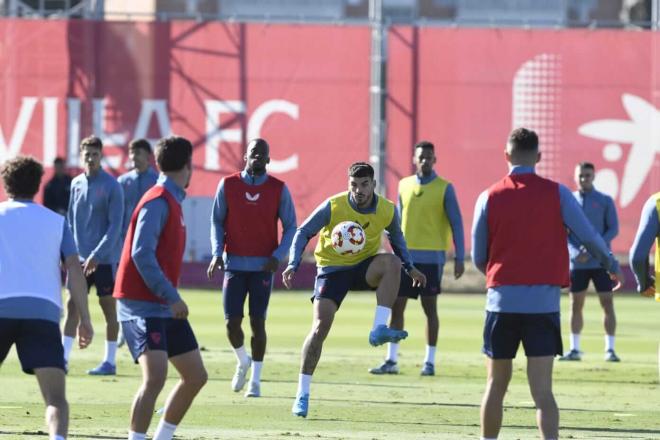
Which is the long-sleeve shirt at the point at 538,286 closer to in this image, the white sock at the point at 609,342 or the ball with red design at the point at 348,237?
the ball with red design at the point at 348,237

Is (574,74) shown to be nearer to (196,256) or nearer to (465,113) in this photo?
(465,113)

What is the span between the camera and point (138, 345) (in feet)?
32.4

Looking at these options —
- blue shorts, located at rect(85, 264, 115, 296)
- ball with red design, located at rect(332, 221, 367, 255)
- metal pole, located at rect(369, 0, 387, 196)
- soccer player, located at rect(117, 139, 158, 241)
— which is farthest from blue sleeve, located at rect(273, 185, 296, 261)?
metal pole, located at rect(369, 0, 387, 196)

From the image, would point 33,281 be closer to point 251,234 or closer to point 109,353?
point 251,234

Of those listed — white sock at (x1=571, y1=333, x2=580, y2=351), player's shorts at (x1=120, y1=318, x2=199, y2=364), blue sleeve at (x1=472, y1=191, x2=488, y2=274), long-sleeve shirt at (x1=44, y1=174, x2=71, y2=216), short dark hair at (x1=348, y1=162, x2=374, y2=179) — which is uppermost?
short dark hair at (x1=348, y1=162, x2=374, y2=179)

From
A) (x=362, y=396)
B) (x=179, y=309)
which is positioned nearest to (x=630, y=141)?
(x=362, y=396)

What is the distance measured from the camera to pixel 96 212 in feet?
53.4

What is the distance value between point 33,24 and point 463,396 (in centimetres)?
2222

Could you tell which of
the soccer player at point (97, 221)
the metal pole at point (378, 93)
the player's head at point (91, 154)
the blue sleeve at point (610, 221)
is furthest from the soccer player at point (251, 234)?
the metal pole at point (378, 93)

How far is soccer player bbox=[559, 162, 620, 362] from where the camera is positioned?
19.5 meters

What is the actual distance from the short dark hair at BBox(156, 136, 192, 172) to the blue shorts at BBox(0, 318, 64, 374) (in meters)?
1.26

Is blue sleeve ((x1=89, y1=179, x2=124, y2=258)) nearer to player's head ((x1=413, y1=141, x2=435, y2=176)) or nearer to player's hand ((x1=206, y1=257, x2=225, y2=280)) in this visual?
player's hand ((x1=206, y1=257, x2=225, y2=280))

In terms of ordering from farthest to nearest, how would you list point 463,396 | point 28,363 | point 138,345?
point 463,396
point 138,345
point 28,363

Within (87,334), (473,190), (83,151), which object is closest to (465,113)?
(473,190)
